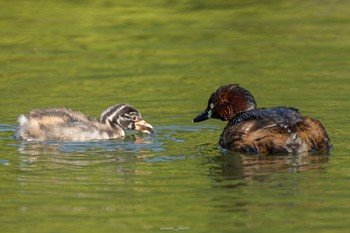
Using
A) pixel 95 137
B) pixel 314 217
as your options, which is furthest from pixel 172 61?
pixel 314 217

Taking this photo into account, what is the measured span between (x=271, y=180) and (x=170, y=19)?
1074cm

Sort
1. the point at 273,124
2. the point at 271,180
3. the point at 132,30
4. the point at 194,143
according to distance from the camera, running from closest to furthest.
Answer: the point at 271,180, the point at 273,124, the point at 194,143, the point at 132,30

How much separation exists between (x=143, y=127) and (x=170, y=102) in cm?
171

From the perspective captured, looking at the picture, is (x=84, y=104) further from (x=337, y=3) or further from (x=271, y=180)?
(x=337, y=3)

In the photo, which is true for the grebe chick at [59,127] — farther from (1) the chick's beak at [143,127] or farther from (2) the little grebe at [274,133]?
(2) the little grebe at [274,133]

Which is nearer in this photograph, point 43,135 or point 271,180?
point 271,180

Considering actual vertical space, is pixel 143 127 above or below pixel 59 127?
below

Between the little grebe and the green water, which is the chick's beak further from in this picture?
the little grebe

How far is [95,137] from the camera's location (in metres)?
11.7

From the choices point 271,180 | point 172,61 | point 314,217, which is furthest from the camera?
point 172,61

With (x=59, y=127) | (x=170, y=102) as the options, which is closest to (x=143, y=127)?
(x=59, y=127)

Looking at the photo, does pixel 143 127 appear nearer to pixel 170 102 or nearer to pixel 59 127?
pixel 59 127

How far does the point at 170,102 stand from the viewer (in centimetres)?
1359

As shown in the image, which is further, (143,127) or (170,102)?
(170,102)
